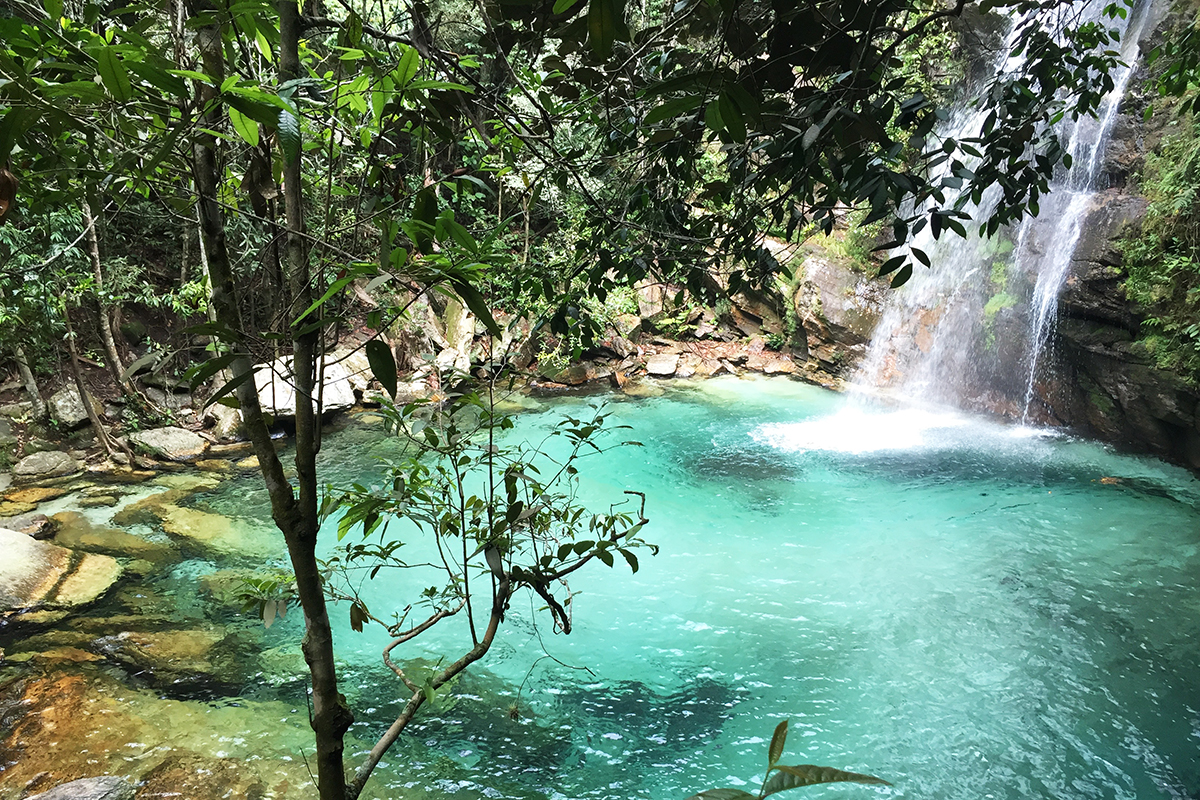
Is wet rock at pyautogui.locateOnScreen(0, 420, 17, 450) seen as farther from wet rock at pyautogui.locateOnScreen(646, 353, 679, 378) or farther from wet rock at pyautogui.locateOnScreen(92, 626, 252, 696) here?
wet rock at pyautogui.locateOnScreen(646, 353, 679, 378)

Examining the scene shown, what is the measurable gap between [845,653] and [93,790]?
3518 millimetres

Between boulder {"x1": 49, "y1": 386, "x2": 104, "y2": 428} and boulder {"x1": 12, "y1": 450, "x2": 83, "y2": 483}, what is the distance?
52cm

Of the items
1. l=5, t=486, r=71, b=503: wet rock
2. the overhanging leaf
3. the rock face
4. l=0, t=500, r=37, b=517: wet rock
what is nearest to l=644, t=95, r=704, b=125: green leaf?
the overhanging leaf

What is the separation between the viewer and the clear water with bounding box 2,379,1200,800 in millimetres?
2695

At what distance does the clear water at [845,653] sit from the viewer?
8.84 ft

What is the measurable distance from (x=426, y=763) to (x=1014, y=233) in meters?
9.73

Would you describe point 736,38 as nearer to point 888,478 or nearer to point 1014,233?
point 888,478

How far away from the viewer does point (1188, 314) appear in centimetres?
609

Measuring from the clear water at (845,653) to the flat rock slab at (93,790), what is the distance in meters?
0.41

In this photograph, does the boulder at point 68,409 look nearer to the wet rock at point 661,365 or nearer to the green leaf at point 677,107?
the wet rock at point 661,365

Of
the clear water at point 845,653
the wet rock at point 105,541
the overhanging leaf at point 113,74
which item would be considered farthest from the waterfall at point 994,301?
the wet rock at point 105,541

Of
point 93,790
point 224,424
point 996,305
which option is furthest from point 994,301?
point 93,790

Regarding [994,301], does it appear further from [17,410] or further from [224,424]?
[17,410]

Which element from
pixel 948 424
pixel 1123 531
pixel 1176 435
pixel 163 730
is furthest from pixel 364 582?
pixel 1176 435
